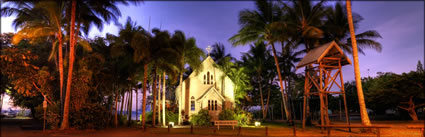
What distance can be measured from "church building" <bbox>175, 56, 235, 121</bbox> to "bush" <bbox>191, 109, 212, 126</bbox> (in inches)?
82.6

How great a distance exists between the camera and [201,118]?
2788cm

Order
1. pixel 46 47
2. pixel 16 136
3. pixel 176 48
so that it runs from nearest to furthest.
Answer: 1. pixel 16 136
2. pixel 176 48
3. pixel 46 47

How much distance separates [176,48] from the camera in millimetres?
23891

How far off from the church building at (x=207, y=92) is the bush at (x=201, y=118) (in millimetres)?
2098

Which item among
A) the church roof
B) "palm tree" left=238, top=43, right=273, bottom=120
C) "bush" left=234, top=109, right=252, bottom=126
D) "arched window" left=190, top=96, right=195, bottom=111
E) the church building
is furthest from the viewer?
"palm tree" left=238, top=43, right=273, bottom=120

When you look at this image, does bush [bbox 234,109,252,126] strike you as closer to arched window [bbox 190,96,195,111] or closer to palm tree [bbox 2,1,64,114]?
arched window [bbox 190,96,195,111]

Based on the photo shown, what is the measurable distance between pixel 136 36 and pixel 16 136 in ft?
32.4

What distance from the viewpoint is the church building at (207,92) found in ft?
100

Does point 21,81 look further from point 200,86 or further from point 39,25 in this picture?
point 200,86

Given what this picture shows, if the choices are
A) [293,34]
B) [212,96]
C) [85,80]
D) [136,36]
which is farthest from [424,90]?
[85,80]

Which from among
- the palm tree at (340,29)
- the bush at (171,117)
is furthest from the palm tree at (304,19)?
the bush at (171,117)

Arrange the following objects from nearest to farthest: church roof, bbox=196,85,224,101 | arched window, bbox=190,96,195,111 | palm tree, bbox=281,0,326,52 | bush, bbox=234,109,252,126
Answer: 1. palm tree, bbox=281,0,326,52
2. bush, bbox=234,109,252,126
3. church roof, bbox=196,85,224,101
4. arched window, bbox=190,96,195,111

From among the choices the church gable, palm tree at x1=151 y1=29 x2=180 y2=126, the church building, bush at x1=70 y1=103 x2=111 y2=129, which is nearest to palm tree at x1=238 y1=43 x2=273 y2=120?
the church building

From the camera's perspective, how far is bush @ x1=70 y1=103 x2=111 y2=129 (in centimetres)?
2106
